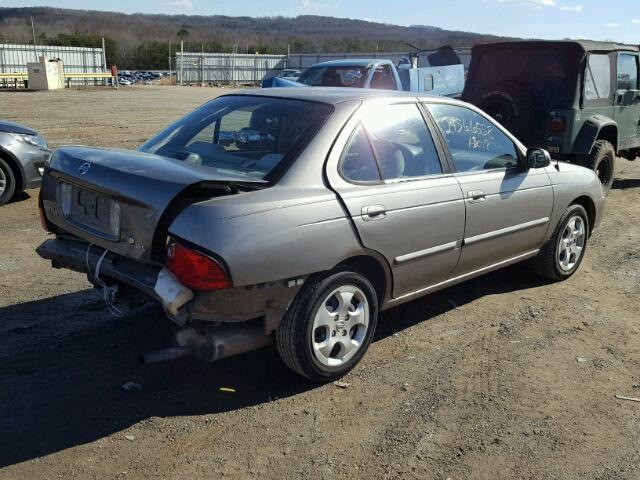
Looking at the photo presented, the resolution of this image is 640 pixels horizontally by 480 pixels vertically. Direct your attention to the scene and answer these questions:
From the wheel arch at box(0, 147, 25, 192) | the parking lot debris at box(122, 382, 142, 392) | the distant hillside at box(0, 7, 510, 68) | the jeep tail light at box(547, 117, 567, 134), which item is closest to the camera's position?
the parking lot debris at box(122, 382, 142, 392)

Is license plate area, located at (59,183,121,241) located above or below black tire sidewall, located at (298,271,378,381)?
above

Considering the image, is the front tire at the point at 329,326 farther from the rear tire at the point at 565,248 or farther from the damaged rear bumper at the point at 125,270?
the rear tire at the point at 565,248

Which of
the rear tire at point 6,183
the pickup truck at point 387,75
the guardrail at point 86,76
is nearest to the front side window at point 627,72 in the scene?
the pickup truck at point 387,75

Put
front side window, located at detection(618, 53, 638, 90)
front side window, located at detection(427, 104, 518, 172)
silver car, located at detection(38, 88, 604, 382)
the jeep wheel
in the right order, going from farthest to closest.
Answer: front side window, located at detection(618, 53, 638, 90) → the jeep wheel → front side window, located at detection(427, 104, 518, 172) → silver car, located at detection(38, 88, 604, 382)

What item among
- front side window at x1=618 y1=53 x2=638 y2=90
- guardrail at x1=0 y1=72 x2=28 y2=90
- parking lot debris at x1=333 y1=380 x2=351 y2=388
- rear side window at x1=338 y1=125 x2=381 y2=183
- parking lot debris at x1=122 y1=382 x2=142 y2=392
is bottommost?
parking lot debris at x1=333 y1=380 x2=351 y2=388

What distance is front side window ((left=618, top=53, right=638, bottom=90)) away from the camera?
9469 mm

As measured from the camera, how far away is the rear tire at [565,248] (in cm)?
550

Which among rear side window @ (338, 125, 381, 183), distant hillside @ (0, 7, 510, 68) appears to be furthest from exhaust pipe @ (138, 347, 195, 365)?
distant hillside @ (0, 7, 510, 68)

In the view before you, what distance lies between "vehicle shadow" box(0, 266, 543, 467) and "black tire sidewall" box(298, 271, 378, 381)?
0.17 meters

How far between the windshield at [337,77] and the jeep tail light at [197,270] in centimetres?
1060

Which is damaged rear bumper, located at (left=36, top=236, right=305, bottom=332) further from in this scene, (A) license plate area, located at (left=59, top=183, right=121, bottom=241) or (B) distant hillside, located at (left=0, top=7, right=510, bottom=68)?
(B) distant hillside, located at (left=0, top=7, right=510, bottom=68)

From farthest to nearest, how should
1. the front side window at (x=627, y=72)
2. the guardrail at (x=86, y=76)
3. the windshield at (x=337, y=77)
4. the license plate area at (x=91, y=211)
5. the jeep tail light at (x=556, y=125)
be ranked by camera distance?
the guardrail at (x=86, y=76) → the windshield at (x=337, y=77) → the front side window at (x=627, y=72) → the jeep tail light at (x=556, y=125) → the license plate area at (x=91, y=211)

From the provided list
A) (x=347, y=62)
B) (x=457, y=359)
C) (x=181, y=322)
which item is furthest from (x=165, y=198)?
(x=347, y=62)

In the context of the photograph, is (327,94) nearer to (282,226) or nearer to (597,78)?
(282,226)
